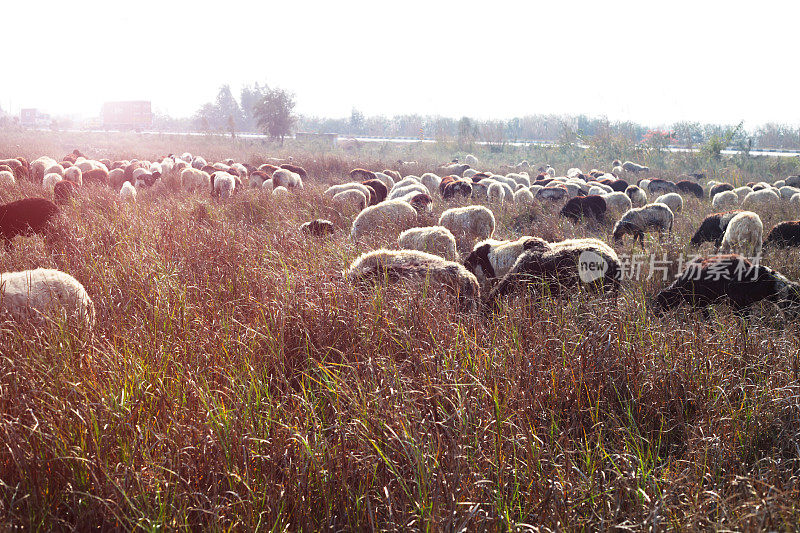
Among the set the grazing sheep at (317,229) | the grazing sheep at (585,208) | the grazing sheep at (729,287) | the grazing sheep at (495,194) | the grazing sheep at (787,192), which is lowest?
the grazing sheep at (729,287)

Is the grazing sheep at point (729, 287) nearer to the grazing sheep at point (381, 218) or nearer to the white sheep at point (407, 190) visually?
the grazing sheep at point (381, 218)

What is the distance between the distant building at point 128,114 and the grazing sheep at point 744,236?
300ft

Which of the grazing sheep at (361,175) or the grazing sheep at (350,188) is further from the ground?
the grazing sheep at (361,175)

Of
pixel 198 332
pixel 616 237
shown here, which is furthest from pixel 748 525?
pixel 616 237

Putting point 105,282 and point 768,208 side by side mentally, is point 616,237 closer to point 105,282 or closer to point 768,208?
point 768,208

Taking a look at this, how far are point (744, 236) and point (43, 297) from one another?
967 centimetres

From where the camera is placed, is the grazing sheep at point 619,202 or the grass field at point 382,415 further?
the grazing sheep at point 619,202

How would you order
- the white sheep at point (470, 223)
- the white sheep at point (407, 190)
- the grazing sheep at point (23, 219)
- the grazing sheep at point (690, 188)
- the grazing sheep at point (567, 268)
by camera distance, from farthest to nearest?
the grazing sheep at point (690, 188) < the white sheep at point (407, 190) < the white sheep at point (470, 223) < the grazing sheep at point (23, 219) < the grazing sheep at point (567, 268)

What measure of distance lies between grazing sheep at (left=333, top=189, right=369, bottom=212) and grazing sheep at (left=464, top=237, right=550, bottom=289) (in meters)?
4.99

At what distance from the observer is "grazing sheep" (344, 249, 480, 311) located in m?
4.64

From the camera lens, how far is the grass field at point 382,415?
6.46 ft

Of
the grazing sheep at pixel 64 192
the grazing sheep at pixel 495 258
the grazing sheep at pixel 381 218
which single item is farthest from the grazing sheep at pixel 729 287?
the grazing sheep at pixel 64 192

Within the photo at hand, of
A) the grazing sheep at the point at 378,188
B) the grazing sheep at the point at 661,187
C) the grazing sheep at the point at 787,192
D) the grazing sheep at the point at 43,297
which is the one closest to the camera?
the grazing sheep at the point at 43,297

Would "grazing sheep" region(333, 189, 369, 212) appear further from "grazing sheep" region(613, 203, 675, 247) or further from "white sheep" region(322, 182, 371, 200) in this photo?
"grazing sheep" region(613, 203, 675, 247)
